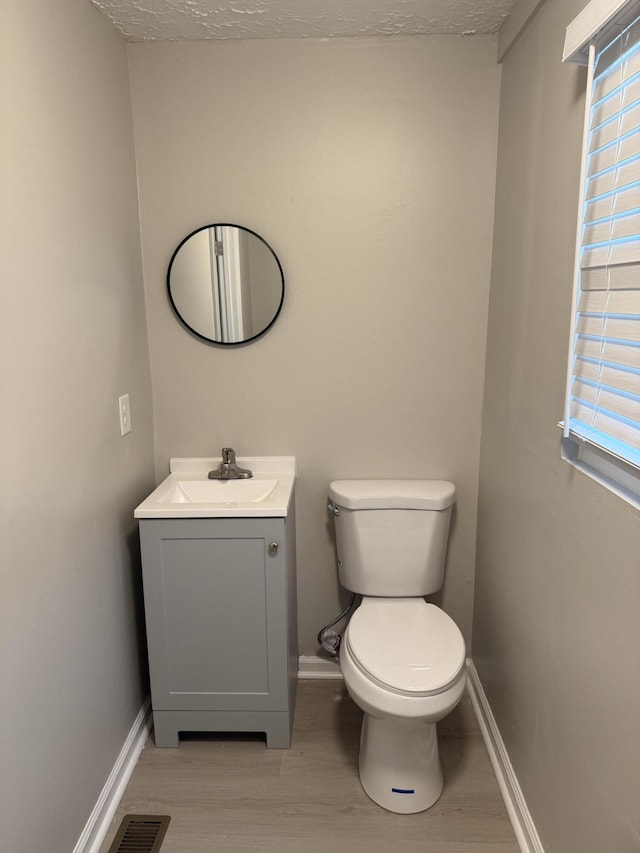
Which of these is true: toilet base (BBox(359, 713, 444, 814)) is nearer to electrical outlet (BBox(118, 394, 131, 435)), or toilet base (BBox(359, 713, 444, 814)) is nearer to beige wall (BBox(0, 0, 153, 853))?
beige wall (BBox(0, 0, 153, 853))

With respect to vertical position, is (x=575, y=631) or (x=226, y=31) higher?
(x=226, y=31)

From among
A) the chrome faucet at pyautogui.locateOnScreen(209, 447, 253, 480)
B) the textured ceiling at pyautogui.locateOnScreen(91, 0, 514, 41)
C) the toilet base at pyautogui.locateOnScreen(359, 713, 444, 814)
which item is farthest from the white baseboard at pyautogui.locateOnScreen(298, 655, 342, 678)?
the textured ceiling at pyautogui.locateOnScreen(91, 0, 514, 41)

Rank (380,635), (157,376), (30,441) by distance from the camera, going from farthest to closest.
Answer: (157,376), (380,635), (30,441)

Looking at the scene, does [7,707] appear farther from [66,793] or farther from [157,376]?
[157,376]

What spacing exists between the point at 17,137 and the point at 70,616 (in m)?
1.15

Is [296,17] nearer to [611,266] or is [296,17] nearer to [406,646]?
[611,266]

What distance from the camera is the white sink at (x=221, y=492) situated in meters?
1.83

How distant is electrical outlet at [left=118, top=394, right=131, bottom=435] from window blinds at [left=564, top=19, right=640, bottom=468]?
4.39 feet

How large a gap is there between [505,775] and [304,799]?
2.05 ft

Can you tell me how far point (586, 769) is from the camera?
4.11 feet

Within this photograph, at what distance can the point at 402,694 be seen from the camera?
5.27 feet

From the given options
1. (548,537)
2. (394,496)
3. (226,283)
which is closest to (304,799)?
(394,496)

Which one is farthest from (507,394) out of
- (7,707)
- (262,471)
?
(7,707)

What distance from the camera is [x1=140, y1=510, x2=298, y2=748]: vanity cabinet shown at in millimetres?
1859
